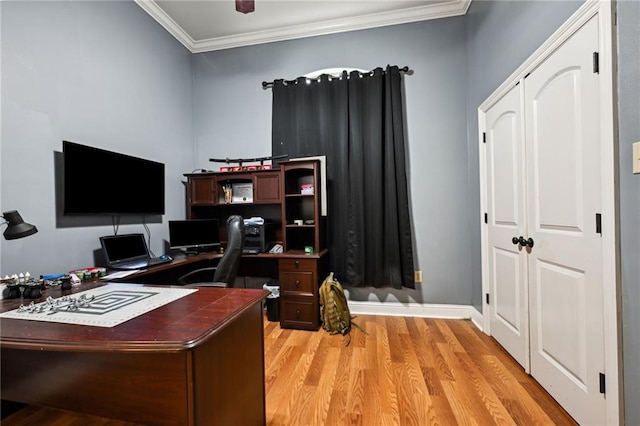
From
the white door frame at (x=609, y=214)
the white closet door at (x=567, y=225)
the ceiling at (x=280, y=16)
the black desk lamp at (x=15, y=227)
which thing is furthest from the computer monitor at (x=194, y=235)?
the white door frame at (x=609, y=214)

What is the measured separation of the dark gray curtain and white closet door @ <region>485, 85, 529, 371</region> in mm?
773

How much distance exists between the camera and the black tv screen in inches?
78.0

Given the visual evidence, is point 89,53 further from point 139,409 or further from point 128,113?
point 139,409

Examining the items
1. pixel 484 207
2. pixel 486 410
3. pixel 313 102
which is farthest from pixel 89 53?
pixel 486 410

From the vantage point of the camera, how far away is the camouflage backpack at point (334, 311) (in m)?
2.56

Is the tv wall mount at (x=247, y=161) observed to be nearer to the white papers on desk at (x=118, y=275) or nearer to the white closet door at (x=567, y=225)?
the white papers on desk at (x=118, y=275)

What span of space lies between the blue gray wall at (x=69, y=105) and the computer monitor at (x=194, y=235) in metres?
0.20

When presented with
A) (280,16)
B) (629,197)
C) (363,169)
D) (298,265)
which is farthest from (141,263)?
(629,197)

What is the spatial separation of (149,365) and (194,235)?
7.11ft

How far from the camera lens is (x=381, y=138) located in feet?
9.53

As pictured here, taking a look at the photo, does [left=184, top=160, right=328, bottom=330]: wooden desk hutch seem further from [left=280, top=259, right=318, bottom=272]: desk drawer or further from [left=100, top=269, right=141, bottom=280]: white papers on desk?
[left=100, top=269, right=141, bottom=280]: white papers on desk

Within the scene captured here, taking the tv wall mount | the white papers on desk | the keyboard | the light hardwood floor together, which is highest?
the tv wall mount

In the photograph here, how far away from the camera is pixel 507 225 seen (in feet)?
6.89

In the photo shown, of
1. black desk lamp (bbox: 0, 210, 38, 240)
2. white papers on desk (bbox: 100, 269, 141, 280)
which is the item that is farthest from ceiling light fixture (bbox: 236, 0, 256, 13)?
white papers on desk (bbox: 100, 269, 141, 280)
